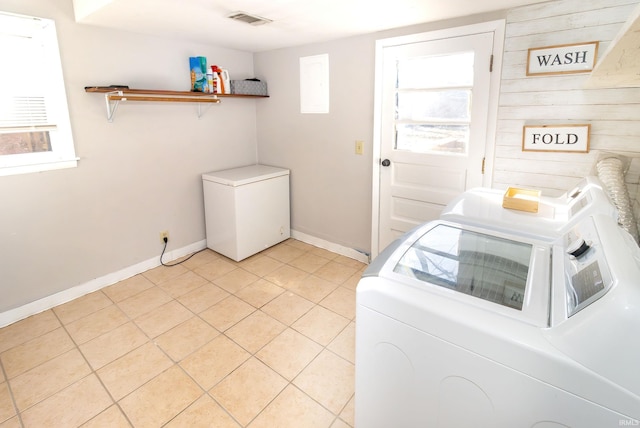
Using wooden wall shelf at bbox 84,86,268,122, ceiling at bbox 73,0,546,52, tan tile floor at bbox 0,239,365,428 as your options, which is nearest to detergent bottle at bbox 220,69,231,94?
wooden wall shelf at bbox 84,86,268,122

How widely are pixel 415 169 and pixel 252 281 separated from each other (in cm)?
170

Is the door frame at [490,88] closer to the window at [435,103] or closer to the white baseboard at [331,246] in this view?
the window at [435,103]

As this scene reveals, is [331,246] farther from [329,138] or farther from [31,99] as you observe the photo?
[31,99]

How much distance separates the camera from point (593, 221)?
1.10 meters

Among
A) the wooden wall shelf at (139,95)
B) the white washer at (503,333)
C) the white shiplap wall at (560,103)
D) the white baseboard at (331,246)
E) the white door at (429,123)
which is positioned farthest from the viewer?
the white baseboard at (331,246)

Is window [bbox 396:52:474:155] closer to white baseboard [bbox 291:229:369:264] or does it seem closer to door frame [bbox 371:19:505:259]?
door frame [bbox 371:19:505:259]

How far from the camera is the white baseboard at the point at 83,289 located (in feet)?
8.04

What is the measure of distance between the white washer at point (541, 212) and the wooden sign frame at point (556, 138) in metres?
0.48

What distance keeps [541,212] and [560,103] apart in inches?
36.9

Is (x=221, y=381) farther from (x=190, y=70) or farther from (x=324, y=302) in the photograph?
(x=190, y=70)

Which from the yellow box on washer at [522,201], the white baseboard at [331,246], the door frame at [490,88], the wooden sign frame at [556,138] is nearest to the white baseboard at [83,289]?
the white baseboard at [331,246]

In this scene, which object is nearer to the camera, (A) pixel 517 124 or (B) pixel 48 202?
(A) pixel 517 124

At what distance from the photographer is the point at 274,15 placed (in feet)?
7.52

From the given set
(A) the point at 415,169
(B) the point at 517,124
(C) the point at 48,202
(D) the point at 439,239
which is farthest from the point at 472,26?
(C) the point at 48,202
